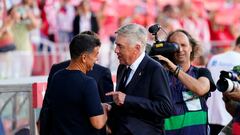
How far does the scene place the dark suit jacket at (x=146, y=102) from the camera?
595 centimetres

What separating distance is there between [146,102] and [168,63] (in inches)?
23.6

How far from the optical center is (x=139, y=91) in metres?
6.04

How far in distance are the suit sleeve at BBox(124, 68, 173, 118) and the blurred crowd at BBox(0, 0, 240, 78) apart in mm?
5455

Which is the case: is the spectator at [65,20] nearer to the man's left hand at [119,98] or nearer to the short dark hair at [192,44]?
the short dark hair at [192,44]

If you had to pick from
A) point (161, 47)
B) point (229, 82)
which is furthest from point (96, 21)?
point (229, 82)

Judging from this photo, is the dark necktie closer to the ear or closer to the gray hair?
the gray hair

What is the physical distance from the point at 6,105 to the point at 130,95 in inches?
107

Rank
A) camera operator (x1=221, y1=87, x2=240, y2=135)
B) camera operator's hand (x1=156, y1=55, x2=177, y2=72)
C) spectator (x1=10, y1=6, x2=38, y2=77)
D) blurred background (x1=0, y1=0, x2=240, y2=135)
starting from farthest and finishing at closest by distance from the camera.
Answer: spectator (x1=10, y1=6, x2=38, y2=77), blurred background (x1=0, y1=0, x2=240, y2=135), camera operator's hand (x1=156, y1=55, x2=177, y2=72), camera operator (x1=221, y1=87, x2=240, y2=135)

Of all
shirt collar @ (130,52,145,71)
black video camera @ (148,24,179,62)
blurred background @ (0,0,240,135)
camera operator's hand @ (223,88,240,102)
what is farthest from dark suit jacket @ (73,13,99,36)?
camera operator's hand @ (223,88,240,102)

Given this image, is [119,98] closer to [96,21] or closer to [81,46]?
[81,46]

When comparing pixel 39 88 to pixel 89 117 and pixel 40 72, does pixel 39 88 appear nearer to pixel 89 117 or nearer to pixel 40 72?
pixel 89 117

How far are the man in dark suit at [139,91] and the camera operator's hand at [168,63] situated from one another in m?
0.29

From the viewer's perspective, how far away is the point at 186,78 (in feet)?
21.3

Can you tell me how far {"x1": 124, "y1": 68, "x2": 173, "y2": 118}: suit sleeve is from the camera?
19.5ft
